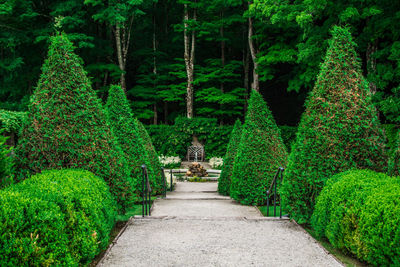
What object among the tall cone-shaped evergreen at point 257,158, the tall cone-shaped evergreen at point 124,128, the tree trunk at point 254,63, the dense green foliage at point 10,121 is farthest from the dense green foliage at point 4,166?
the tree trunk at point 254,63

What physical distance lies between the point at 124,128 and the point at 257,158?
3.38 meters

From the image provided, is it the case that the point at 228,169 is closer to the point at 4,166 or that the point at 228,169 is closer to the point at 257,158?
the point at 257,158

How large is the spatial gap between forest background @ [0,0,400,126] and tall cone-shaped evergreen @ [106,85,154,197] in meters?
9.40

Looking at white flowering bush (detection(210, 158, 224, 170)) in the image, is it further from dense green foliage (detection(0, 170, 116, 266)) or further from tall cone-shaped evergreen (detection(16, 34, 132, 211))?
dense green foliage (detection(0, 170, 116, 266))

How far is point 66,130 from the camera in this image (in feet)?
18.1

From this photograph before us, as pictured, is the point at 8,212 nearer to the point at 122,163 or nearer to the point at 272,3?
the point at 122,163

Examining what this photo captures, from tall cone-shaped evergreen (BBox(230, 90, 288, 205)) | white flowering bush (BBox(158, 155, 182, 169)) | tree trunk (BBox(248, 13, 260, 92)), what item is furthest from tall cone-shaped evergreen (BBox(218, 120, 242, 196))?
tree trunk (BBox(248, 13, 260, 92))

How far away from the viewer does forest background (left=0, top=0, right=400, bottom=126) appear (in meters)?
15.8

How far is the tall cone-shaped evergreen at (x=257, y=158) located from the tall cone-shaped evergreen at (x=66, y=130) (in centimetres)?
347

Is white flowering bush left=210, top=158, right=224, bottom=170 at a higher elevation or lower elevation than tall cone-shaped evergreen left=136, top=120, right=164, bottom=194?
lower

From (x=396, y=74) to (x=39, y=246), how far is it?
1495cm

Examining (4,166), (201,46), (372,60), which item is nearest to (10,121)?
(4,166)

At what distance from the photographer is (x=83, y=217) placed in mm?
3840

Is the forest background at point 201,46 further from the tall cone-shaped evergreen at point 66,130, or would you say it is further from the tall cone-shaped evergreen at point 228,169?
the tall cone-shaped evergreen at point 66,130
